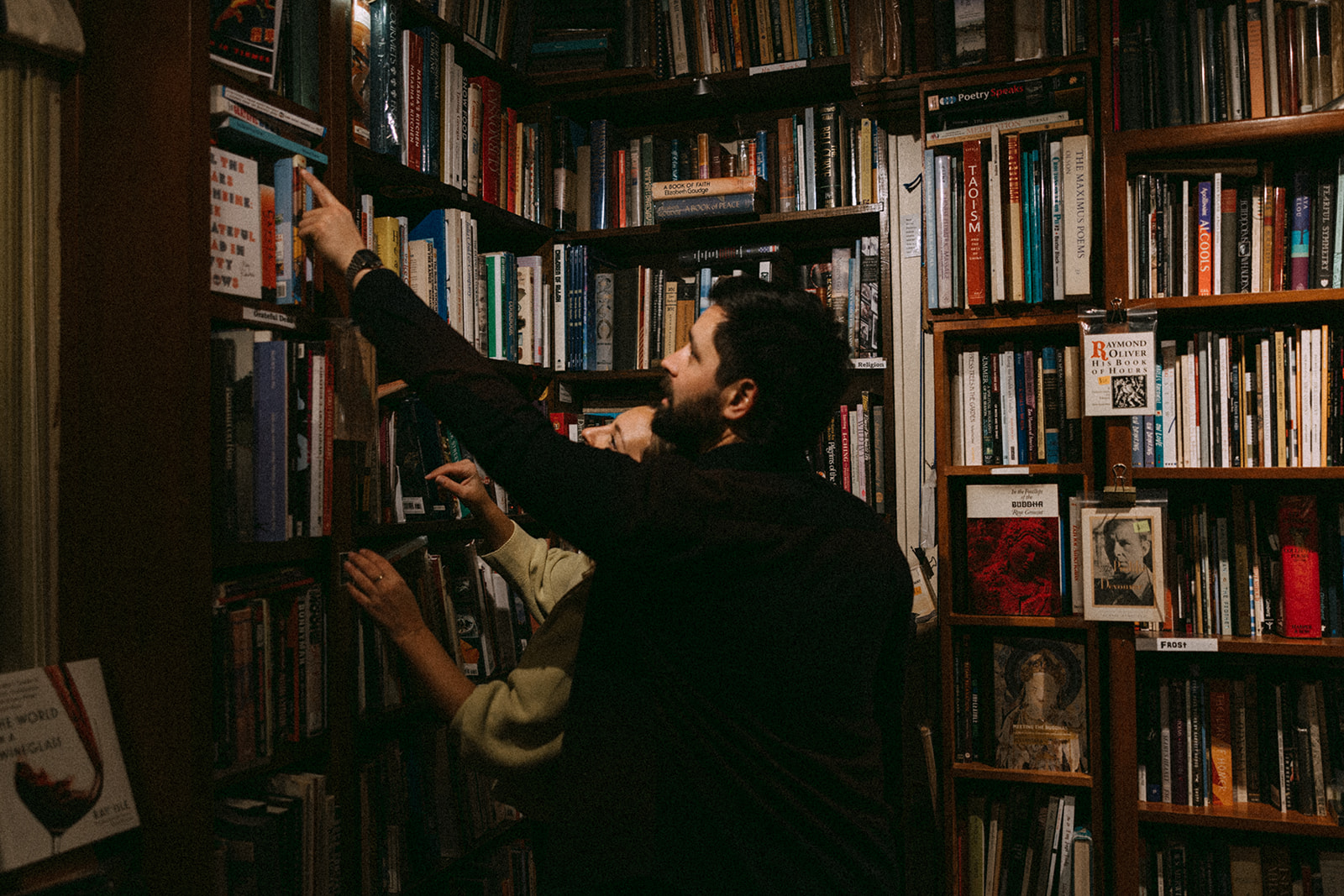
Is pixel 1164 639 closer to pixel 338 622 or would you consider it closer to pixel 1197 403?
pixel 1197 403

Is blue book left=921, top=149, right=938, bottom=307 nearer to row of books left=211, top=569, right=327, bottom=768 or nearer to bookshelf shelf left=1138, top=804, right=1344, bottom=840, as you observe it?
bookshelf shelf left=1138, top=804, right=1344, bottom=840

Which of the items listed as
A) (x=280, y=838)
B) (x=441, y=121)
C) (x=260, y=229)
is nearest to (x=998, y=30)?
(x=441, y=121)

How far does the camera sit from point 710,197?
2432 mm

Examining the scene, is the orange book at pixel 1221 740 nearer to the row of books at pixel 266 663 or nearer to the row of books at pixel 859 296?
the row of books at pixel 859 296

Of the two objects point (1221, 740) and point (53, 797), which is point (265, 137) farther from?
point (1221, 740)


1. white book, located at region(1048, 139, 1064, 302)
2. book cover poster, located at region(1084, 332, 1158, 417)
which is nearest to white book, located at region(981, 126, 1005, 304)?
white book, located at region(1048, 139, 1064, 302)

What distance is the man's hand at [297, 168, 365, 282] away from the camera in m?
1.30

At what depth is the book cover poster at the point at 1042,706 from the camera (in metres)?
2.04

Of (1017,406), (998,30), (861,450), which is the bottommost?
(861,450)

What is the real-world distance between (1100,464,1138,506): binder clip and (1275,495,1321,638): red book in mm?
367

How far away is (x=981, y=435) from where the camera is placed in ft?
7.11

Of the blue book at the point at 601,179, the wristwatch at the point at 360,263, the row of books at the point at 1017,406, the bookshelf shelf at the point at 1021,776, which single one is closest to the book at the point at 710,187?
the blue book at the point at 601,179

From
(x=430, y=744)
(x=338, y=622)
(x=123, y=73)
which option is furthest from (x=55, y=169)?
(x=430, y=744)

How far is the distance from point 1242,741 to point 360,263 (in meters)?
2.19
